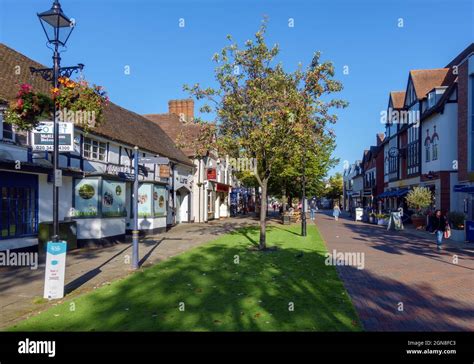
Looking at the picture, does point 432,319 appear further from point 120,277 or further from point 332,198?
point 332,198

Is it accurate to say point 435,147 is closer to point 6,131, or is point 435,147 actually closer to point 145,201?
point 145,201

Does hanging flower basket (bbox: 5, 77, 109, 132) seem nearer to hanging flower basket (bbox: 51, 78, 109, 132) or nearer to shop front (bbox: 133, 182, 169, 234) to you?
hanging flower basket (bbox: 51, 78, 109, 132)

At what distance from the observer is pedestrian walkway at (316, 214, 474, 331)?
20.6 ft

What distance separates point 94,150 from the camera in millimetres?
17625

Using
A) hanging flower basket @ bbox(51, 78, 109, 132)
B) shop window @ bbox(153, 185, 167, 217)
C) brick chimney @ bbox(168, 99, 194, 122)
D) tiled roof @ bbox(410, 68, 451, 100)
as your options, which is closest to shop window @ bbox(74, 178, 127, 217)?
shop window @ bbox(153, 185, 167, 217)

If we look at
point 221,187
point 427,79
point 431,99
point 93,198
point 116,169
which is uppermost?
point 427,79

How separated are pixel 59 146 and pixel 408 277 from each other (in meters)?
9.03

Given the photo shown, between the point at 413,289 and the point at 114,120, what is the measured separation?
1879 centimetres

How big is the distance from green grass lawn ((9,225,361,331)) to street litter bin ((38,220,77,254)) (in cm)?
465

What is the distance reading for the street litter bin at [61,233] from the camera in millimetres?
13008

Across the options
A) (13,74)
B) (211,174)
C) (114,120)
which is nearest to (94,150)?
(13,74)

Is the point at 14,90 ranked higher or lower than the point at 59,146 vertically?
higher

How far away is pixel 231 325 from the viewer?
19.3 feet

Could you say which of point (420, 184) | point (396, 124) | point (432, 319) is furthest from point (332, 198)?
point (432, 319)
